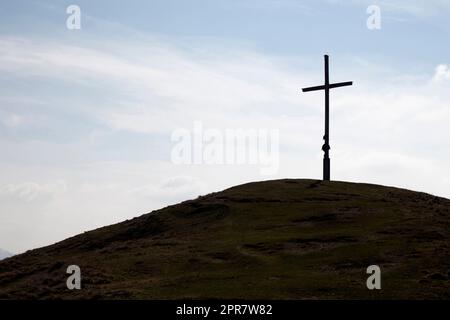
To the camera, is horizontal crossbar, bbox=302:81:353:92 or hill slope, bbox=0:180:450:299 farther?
horizontal crossbar, bbox=302:81:353:92

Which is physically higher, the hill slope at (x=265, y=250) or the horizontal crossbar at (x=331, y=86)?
the horizontal crossbar at (x=331, y=86)

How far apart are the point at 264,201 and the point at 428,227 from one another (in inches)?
670

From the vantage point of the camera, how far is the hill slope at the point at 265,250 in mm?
38375

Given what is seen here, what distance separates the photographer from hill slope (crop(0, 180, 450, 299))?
38.4 m

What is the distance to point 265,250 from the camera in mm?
47250

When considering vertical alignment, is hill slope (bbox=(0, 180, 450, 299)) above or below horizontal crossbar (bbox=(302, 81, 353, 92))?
below

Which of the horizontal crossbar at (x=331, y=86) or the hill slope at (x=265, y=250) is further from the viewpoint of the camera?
the horizontal crossbar at (x=331, y=86)

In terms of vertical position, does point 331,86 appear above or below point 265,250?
above

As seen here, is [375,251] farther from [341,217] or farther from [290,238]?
[341,217]

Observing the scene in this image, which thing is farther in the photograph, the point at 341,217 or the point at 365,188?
the point at 365,188

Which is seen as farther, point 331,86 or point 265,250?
point 331,86
